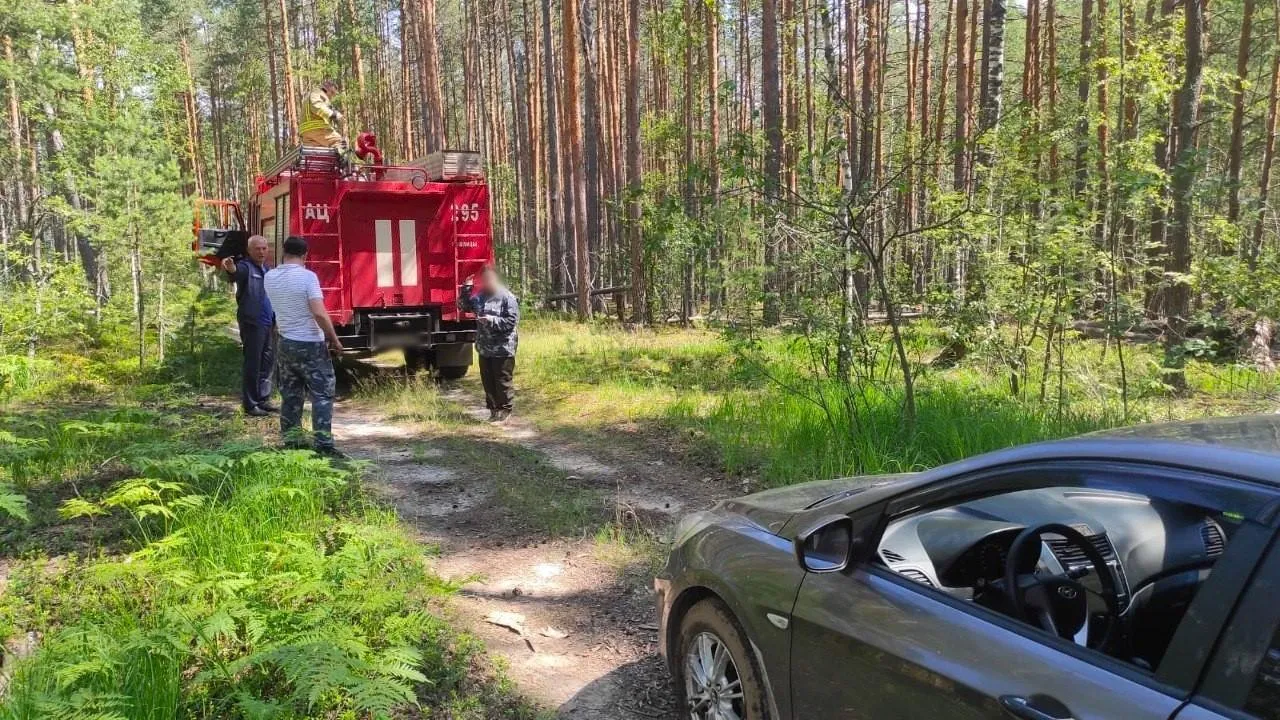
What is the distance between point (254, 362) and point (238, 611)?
22.1 ft

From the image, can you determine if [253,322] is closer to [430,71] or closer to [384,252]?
[384,252]

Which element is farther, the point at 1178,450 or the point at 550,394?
the point at 550,394

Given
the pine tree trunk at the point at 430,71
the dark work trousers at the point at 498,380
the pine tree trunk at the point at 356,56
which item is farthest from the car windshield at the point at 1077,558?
the pine tree trunk at the point at 356,56

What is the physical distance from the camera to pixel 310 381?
23.6ft

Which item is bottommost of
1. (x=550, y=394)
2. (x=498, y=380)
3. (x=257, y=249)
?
(x=550, y=394)

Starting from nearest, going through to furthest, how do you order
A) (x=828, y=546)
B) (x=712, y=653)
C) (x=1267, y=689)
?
(x=1267, y=689) → (x=828, y=546) → (x=712, y=653)

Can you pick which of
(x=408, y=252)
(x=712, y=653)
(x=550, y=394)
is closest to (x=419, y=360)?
(x=408, y=252)

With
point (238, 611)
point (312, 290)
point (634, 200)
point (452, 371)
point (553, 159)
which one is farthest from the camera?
point (553, 159)

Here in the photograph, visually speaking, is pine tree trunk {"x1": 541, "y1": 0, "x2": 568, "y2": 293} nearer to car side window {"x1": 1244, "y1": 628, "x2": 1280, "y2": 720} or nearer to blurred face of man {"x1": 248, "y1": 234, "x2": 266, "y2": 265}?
blurred face of man {"x1": 248, "y1": 234, "x2": 266, "y2": 265}

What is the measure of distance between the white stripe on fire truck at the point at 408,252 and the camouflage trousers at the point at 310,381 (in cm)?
406

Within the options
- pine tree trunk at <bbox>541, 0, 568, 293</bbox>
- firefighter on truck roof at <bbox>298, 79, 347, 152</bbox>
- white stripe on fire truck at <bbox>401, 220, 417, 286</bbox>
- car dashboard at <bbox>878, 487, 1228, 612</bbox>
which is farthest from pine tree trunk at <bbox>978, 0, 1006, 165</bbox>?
pine tree trunk at <bbox>541, 0, 568, 293</bbox>

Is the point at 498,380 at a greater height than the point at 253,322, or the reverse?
the point at 253,322

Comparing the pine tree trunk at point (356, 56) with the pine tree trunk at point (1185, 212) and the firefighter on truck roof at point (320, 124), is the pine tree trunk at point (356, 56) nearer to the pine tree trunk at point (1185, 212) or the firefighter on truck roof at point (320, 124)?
the firefighter on truck roof at point (320, 124)

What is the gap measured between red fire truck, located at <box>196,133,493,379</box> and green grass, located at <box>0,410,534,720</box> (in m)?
5.42
